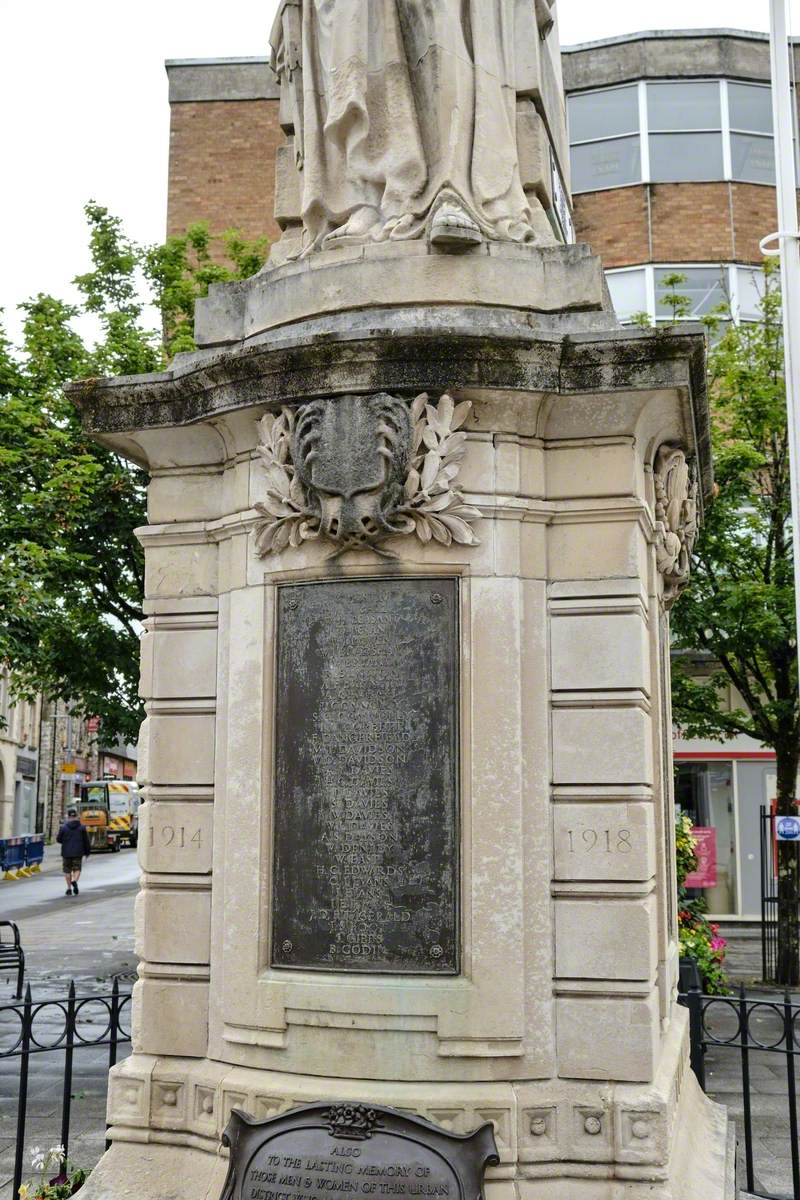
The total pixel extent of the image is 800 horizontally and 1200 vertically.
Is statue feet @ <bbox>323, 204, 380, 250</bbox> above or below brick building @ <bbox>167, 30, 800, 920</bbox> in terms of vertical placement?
below

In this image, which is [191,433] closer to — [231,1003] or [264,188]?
[231,1003]

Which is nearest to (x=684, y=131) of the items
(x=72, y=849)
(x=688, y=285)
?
(x=688, y=285)

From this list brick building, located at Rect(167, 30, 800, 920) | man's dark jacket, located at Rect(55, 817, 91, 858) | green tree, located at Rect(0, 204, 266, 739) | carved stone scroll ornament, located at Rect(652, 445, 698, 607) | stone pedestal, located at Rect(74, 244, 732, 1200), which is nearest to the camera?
stone pedestal, located at Rect(74, 244, 732, 1200)

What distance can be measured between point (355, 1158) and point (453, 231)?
175 inches

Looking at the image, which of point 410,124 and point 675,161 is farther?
point 675,161

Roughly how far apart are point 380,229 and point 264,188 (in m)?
23.2

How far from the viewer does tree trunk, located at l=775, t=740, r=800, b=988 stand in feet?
56.9

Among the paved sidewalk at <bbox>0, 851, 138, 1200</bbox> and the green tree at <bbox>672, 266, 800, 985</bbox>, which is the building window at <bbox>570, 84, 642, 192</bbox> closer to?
the green tree at <bbox>672, 266, 800, 985</bbox>

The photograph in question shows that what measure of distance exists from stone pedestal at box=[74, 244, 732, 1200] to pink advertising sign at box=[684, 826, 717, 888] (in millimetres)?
16833

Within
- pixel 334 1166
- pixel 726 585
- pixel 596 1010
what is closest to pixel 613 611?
pixel 596 1010

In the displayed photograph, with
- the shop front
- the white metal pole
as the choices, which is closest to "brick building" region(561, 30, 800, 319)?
the shop front

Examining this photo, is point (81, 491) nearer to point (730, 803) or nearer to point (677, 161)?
point (730, 803)

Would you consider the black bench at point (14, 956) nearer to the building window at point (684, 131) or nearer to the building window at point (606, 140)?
the building window at point (606, 140)

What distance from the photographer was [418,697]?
239 inches
